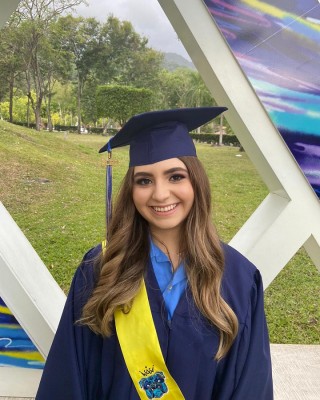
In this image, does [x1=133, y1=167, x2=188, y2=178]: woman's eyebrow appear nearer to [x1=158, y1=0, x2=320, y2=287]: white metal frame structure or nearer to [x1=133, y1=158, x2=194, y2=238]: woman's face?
[x1=133, y1=158, x2=194, y2=238]: woman's face

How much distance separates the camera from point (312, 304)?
4324 millimetres

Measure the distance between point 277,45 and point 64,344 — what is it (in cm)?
153

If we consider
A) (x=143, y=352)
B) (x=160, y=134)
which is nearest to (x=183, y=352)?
(x=143, y=352)

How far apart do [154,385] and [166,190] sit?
665mm

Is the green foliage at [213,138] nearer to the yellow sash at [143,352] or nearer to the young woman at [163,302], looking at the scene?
the young woman at [163,302]

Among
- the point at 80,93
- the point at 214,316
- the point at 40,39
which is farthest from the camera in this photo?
the point at 80,93

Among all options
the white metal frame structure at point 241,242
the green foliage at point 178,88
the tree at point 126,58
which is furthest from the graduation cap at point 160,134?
the tree at point 126,58

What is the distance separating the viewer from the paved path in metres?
2.51

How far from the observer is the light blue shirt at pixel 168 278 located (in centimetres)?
139

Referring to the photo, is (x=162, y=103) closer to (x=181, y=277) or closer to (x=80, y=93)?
(x=80, y=93)

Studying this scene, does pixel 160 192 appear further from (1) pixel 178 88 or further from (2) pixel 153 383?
(1) pixel 178 88

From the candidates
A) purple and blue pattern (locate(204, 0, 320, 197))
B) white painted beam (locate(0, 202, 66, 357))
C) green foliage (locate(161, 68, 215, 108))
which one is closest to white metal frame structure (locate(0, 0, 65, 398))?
white painted beam (locate(0, 202, 66, 357))

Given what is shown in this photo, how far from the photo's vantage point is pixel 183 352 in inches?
53.0

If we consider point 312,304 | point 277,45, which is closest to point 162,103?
point 312,304
